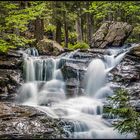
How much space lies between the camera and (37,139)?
911 centimetres

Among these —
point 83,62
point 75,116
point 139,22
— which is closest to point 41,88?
point 83,62

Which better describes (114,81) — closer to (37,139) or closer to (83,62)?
(83,62)

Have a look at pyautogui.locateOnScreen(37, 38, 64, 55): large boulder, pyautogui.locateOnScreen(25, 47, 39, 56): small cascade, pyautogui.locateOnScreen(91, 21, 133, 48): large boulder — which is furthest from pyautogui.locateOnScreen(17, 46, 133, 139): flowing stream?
pyautogui.locateOnScreen(91, 21, 133, 48): large boulder

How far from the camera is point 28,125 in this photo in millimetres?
9984

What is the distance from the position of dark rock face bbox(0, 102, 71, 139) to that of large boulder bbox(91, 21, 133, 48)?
39.9 ft

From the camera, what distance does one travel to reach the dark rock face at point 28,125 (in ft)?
31.3

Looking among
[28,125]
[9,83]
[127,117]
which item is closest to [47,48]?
[9,83]

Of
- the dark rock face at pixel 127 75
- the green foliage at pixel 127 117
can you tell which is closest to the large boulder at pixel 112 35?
the dark rock face at pixel 127 75

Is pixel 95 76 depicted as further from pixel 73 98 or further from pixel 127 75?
pixel 73 98

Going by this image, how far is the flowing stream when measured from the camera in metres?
10.9

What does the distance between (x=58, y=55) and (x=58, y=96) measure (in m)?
4.90

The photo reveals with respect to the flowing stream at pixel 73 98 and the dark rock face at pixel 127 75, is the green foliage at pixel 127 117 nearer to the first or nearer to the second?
the flowing stream at pixel 73 98

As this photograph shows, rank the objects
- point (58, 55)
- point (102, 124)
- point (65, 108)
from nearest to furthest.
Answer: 1. point (102, 124)
2. point (65, 108)
3. point (58, 55)

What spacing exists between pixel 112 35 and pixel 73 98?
9596 millimetres
